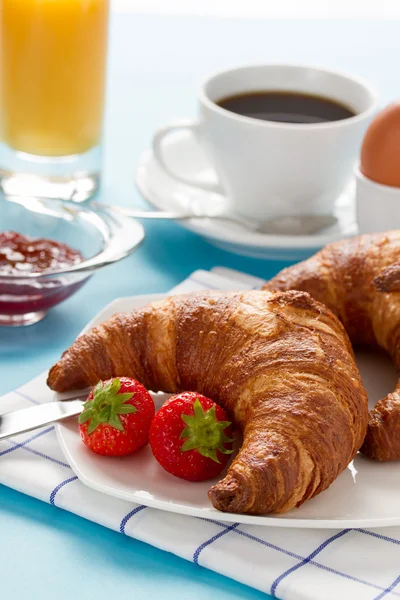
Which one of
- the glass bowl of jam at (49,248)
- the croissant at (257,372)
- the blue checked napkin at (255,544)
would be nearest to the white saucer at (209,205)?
the glass bowl of jam at (49,248)

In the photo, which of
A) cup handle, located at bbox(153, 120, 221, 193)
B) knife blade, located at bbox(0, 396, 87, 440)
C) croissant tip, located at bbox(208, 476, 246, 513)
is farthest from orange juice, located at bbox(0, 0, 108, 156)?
croissant tip, located at bbox(208, 476, 246, 513)

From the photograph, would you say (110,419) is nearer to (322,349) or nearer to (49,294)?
(322,349)

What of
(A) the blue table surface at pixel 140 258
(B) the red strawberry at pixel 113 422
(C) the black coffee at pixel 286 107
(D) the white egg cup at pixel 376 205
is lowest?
(A) the blue table surface at pixel 140 258

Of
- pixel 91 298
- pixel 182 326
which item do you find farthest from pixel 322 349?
pixel 91 298

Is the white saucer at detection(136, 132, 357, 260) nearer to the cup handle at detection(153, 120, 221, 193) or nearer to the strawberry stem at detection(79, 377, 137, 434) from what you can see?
the cup handle at detection(153, 120, 221, 193)

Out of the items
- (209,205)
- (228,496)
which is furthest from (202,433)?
(209,205)

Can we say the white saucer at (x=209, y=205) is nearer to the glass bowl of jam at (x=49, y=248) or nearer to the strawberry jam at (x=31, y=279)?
the glass bowl of jam at (x=49, y=248)
